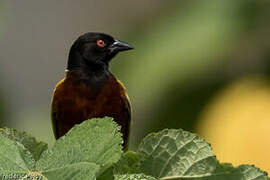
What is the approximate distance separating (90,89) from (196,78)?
1.28m

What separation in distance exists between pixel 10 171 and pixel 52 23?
303 centimetres

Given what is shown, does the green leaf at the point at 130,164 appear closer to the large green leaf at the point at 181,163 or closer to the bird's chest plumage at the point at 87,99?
the large green leaf at the point at 181,163

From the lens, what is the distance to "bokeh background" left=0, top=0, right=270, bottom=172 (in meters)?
2.19

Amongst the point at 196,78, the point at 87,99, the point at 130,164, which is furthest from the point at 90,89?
the point at 196,78

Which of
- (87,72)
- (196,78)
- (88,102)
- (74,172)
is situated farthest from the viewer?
(196,78)

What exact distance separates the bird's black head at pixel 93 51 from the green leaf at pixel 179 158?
0.91 meters

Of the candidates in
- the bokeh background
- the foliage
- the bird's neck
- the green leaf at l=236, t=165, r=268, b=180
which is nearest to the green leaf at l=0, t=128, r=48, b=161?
the foliage

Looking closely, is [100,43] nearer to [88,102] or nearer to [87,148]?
[88,102]

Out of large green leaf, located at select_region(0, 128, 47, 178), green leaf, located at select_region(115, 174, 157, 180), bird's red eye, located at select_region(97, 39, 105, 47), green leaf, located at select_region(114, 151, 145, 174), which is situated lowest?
bird's red eye, located at select_region(97, 39, 105, 47)

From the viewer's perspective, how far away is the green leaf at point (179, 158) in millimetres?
340

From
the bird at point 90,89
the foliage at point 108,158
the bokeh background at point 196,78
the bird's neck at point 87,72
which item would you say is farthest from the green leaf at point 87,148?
the bokeh background at point 196,78

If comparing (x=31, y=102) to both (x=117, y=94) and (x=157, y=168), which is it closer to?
(x=117, y=94)

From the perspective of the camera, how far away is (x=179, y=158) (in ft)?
1.12

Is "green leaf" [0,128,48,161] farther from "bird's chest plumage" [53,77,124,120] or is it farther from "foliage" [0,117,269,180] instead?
"bird's chest plumage" [53,77,124,120]
